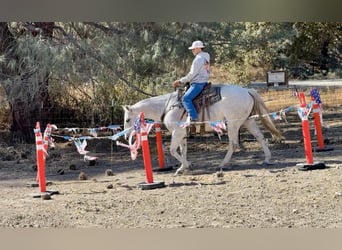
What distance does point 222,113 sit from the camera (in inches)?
214

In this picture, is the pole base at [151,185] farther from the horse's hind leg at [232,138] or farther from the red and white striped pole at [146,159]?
the horse's hind leg at [232,138]

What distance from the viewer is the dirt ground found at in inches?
154

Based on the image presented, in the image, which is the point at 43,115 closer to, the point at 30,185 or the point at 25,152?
the point at 25,152

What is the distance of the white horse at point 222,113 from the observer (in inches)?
213

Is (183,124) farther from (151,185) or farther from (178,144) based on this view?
(151,185)

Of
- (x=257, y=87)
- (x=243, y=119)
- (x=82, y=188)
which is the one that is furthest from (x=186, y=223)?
(x=257, y=87)

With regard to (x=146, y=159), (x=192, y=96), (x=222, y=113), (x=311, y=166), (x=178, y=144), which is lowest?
(x=311, y=166)

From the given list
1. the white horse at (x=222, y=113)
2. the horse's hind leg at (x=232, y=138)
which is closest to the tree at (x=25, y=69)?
the white horse at (x=222, y=113)

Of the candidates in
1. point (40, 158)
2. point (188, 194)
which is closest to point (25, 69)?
point (40, 158)

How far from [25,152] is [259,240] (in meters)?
4.09

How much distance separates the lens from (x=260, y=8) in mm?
5203

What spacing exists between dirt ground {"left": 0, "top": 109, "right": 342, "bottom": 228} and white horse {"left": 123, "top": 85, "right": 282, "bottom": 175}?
0.25 meters

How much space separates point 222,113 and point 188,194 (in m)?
1.16

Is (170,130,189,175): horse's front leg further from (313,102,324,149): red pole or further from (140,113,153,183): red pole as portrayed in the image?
(313,102,324,149): red pole
